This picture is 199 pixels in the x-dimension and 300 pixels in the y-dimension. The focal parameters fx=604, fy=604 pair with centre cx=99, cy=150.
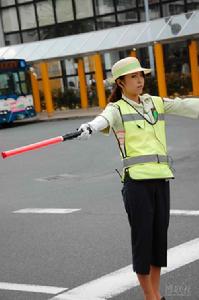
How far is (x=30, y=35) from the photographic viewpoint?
41.4m

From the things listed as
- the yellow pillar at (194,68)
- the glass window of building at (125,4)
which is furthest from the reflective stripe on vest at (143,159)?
the glass window of building at (125,4)

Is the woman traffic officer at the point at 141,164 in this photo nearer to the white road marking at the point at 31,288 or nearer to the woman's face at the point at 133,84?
the woman's face at the point at 133,84

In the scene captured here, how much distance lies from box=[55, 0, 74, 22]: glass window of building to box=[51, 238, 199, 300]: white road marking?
3506 cm

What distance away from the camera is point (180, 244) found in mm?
6605

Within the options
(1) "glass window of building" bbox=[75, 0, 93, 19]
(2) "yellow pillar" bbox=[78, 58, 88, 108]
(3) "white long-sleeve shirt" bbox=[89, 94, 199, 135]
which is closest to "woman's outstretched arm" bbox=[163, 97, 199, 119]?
(3) "white long-sleeve shirt" bbox=[89, 94, 199, 135]

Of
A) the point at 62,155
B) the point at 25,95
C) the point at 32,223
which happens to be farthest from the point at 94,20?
the point at 32,223

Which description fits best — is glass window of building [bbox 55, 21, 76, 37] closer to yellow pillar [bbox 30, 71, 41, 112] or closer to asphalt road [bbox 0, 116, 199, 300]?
yellow pillar [bbox 30, 71, 41, 112]

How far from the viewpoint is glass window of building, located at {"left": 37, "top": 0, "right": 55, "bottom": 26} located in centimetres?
4056

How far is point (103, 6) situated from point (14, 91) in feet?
36.3

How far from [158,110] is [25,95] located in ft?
87.2

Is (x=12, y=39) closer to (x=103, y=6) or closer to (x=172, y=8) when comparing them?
(x=103, y=6)

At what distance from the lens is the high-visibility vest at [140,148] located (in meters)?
4.32

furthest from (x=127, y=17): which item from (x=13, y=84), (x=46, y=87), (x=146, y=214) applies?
(x=146, y=214)

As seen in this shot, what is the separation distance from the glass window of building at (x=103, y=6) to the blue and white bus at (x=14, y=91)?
9.50 m
